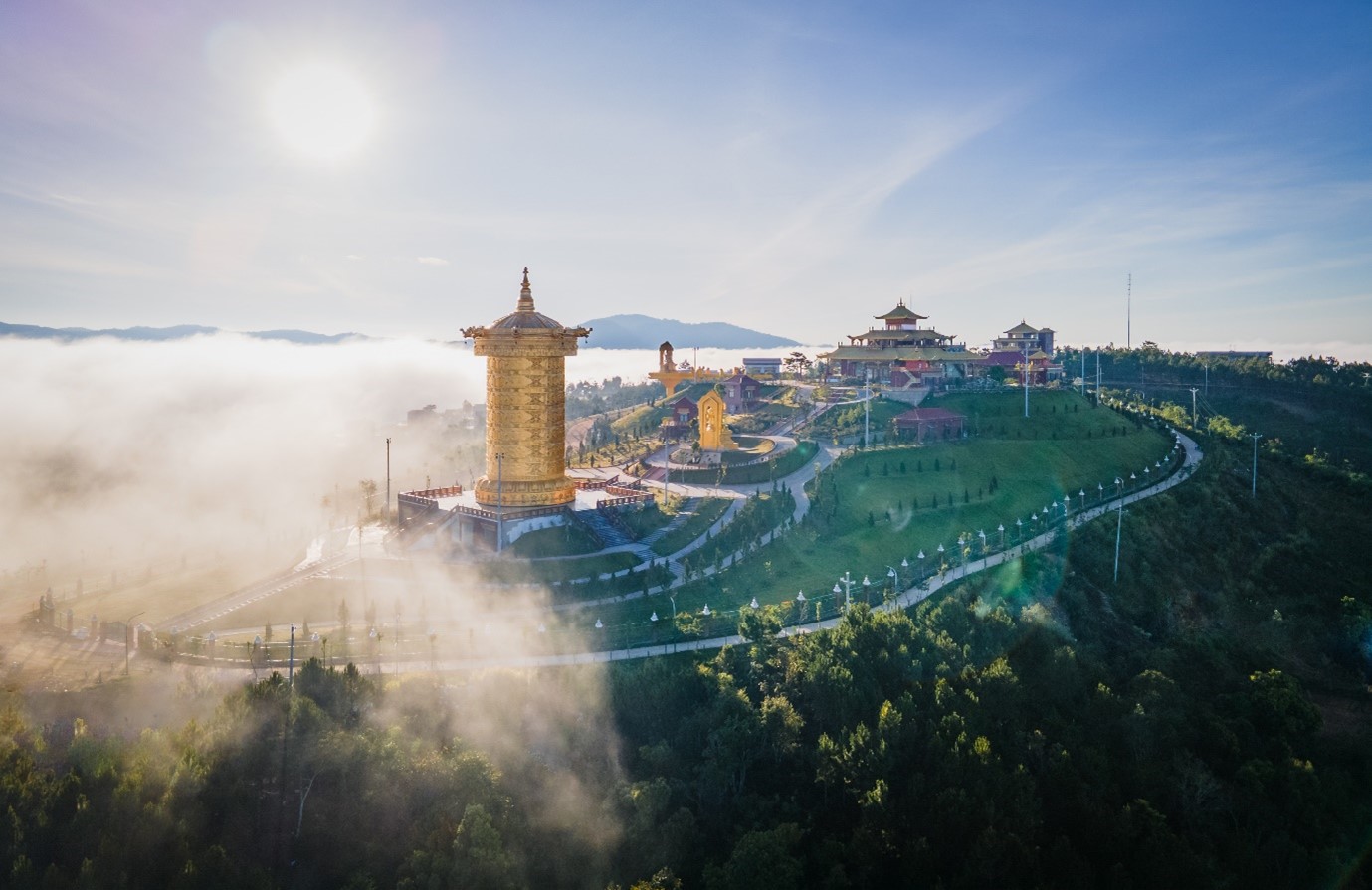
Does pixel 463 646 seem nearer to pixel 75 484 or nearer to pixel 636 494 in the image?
pixel 636 494

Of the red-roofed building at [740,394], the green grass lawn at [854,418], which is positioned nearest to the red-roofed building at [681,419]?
the red-roofed building at [740,394]

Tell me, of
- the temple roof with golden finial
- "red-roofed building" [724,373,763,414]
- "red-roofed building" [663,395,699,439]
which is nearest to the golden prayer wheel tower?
the temple roof with golden finial

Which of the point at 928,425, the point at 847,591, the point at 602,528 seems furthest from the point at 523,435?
the point at 928,425

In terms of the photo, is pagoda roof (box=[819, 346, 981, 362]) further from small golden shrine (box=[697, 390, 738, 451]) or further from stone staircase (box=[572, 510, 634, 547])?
stone staircase (box=[572, 510, 634, 547])

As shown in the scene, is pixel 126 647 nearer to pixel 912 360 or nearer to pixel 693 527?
pixel 693 527

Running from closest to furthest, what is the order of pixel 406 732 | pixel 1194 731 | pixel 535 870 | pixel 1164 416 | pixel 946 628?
pixel 535 870 → pixel 406 732 → pixel 1194 731 → pixel 946 628 → pixel 1164 416

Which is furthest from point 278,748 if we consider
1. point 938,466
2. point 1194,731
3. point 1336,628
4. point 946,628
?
point 1336,628
